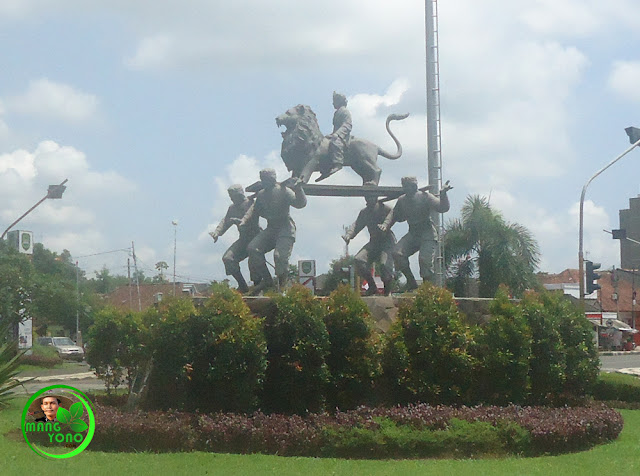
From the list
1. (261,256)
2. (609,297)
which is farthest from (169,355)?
(609,297)

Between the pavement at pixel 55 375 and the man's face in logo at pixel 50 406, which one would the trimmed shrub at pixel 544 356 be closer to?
the man's face in logo at pixel 50 406

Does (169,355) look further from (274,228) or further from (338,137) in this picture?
(338,137)

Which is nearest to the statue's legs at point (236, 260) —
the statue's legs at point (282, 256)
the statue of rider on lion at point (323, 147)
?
the statue's legs at point (282, 256)

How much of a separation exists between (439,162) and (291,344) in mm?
5819

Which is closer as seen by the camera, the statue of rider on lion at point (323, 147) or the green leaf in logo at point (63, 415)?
the green leaf in logo at point (63, 415)

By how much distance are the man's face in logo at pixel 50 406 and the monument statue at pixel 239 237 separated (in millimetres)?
5969

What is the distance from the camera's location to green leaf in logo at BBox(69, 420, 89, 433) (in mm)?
8301

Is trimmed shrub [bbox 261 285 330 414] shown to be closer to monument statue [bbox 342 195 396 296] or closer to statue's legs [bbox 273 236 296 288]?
statue's legs [bbox 273 236 296 288]

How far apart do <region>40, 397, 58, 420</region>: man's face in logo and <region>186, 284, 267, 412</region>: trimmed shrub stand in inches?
100

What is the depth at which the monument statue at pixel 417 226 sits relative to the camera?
13.6m

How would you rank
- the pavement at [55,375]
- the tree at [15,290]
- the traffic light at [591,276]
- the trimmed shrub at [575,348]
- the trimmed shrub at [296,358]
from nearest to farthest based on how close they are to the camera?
the trimmed shrub at [296,358] → the trimmed shrub at [575,348] → the traffic light at [591,276] → the pavement at [55,375] → the tree at [15,290]

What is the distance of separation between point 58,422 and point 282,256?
19.0 feet

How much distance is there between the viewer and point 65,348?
39.4m

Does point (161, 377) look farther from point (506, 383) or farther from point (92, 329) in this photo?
point (506, 383)
